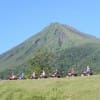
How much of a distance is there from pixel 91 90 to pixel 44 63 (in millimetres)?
113746

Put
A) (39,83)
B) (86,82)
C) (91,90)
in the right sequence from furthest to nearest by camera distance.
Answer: (39,83) < (86,82) < (91,90)

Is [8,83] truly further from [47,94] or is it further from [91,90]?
[91,90]

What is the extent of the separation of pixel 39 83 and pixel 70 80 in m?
5.20

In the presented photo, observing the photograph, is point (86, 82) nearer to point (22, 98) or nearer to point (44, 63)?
point (22, 98)

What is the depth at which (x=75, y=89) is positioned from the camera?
186ft

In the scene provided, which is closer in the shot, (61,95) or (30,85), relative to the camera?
(61,95)

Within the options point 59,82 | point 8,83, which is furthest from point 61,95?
point 8,83

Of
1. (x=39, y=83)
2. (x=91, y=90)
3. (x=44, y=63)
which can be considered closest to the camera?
(x=91, y=90)

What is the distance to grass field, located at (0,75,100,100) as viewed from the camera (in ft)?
178

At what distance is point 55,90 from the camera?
57688mm

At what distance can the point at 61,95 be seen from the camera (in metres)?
55.0

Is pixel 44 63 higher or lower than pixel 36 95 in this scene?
higher

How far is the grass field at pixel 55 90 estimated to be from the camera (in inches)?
2132

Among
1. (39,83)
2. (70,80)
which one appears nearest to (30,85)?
(39,83)
